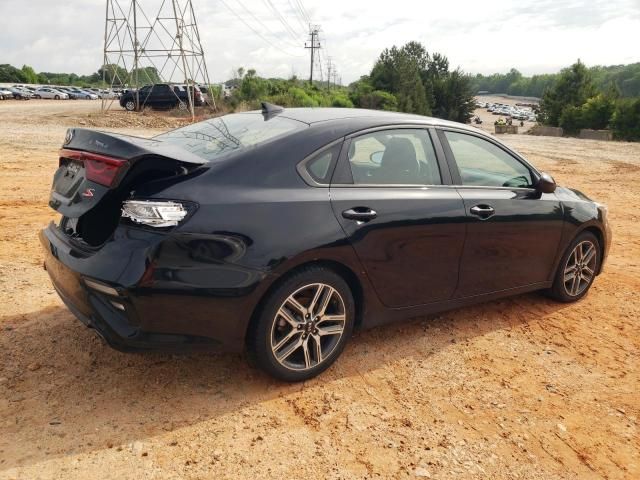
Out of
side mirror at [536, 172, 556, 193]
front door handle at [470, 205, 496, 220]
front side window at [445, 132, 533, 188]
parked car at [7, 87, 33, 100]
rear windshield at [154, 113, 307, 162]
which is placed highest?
parked car at [7, 87, 33, 100]

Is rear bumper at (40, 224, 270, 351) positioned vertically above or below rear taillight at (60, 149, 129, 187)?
below

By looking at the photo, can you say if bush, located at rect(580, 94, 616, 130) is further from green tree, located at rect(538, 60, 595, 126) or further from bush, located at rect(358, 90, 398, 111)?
bush, located at rect(358, 90, 398, 111)

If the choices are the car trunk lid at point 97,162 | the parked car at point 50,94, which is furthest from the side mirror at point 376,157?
the parked car at point 50,94

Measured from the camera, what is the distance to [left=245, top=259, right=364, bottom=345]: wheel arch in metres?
2.89

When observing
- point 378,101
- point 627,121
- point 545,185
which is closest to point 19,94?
point 378,101

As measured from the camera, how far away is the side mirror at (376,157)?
3.51 meters

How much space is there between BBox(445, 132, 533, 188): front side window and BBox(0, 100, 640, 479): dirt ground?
113 centimetres

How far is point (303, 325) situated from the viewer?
307 cm

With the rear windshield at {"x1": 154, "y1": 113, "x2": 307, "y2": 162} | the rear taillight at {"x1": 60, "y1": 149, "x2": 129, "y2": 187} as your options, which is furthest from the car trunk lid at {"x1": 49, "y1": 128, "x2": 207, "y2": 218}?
the rear windshield at {"x1": 154, "y1": 113, "x2": 307, "y2": 162}

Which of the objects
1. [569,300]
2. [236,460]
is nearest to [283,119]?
[236,460]

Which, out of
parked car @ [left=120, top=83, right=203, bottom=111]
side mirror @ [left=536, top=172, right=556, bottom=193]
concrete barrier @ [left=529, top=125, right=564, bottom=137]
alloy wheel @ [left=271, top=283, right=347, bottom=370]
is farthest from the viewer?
concrete barrier @ [left=529, top=125, right=564, bottom=137]

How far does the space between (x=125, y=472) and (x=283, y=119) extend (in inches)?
90.3

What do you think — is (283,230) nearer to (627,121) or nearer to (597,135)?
(597,135)

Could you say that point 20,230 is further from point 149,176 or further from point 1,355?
point 149,176
